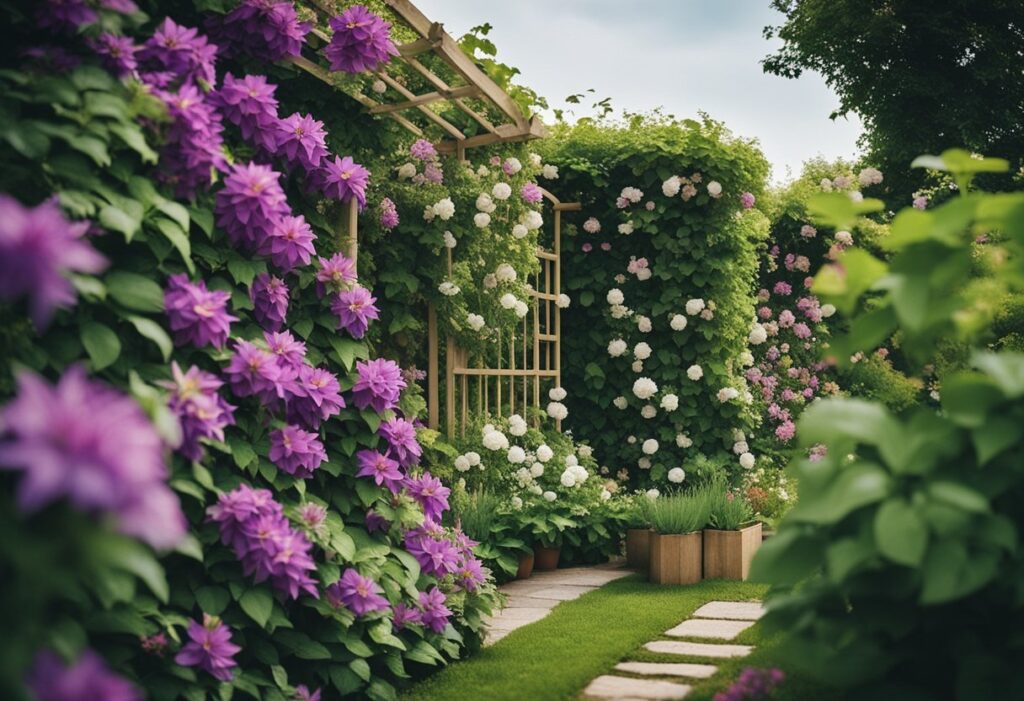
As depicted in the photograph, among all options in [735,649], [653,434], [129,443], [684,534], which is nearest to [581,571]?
[684,534]

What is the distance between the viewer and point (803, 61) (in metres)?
12.5

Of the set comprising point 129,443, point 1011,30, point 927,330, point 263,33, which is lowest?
point 129,443

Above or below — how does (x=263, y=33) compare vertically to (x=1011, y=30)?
below

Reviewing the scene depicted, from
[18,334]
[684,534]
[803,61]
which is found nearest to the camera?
[18,334]

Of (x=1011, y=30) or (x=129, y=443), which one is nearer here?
(x=129, y=443)

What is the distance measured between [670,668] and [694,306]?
3.67 metres

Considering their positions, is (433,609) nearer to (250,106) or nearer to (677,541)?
(250,106)

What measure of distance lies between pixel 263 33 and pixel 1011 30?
10.3 metres

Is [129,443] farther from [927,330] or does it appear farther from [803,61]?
[803,61]

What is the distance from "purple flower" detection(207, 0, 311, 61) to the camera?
8.89ft

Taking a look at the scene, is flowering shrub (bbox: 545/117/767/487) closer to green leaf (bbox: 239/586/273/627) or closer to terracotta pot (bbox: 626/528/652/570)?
terracotta pot (bbox: 626/528/652/570)

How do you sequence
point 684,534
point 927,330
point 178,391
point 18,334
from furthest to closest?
point 684,534, point 178,391, point 18,334, point 927,330

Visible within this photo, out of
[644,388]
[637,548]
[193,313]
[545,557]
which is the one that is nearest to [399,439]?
[193,313]

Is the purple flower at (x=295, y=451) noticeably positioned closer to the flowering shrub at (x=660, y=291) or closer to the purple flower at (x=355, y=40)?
the purple flower at (x=355, y=40)
